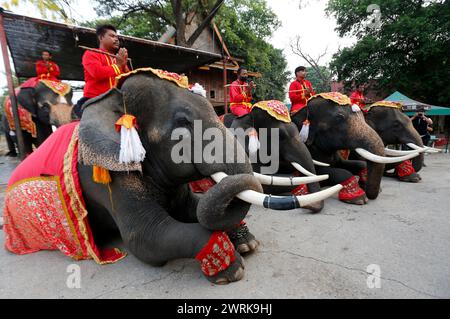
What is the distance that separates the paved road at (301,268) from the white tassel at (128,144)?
91cm

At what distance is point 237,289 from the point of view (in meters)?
1.76

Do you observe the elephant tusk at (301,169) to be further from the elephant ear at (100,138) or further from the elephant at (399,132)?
the elephant at (399,132)

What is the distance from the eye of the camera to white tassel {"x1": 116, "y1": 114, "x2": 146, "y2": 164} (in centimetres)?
174

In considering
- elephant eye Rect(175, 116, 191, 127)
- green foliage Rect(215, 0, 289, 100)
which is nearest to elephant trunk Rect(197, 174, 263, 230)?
elephant eye Rect(175, 116, 191, 127)

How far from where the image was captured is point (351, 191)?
143 inches

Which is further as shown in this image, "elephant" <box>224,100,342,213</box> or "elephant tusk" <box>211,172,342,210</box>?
"elephant" <box>224,100,342,213</box>

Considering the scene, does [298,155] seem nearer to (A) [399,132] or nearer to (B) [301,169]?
(B) [301,169]

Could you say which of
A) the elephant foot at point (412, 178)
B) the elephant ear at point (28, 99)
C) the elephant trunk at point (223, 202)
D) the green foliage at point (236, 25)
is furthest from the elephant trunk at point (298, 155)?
the green foliage at point (236, 25)

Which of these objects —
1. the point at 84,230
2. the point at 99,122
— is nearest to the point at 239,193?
the point at 99,122

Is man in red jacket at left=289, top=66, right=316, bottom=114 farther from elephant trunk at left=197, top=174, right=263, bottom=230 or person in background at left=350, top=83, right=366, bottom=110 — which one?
elephant trunk at left=197, top=174, right=263, bottom=230

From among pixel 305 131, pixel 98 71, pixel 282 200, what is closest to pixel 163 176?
pixel 282 200

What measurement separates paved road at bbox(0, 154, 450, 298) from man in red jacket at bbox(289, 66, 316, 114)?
279 centimetres

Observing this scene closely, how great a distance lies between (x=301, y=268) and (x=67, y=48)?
5.98m

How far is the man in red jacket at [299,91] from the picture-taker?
16.6 ft
